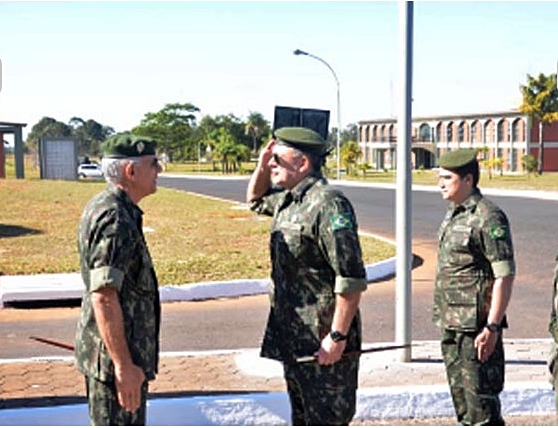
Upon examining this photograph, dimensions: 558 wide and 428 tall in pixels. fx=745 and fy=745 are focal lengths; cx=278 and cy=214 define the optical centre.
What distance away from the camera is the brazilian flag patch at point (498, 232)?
147 inches

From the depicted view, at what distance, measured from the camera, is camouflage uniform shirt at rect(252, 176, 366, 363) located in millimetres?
3127

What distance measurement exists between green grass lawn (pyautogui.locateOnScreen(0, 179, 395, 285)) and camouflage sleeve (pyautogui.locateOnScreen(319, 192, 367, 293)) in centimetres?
586

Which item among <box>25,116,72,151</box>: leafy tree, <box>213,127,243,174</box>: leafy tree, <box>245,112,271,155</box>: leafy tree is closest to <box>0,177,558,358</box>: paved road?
<box>213,127,243,174</box>: leafy tree

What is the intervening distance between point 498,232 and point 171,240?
32.7ft

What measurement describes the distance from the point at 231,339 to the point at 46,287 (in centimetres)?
273

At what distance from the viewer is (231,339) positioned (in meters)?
6.54

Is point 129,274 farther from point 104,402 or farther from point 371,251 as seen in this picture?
point 371,251

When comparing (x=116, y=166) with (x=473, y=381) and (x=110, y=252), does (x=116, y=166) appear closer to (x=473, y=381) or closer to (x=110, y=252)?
(x=110, y=252)

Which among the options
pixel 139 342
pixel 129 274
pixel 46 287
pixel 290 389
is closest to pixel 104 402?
pixel 139 342

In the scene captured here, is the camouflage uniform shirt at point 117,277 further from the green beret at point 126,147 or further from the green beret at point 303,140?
the green beret at point 303,140

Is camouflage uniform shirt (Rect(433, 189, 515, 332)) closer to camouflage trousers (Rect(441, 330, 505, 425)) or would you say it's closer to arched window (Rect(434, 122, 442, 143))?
camouflage trousers (Rect(441, 330, 505, 425))

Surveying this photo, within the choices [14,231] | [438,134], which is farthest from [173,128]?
[14,231]

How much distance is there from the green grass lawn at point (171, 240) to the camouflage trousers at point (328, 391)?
5.64 metres

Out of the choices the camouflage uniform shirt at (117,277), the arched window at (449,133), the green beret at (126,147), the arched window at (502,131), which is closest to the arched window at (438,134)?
the arched window at (449,133)
